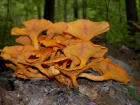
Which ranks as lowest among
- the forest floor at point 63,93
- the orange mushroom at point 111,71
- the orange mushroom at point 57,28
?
the forest floor at point 63,93

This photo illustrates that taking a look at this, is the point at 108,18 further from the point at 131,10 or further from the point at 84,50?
the point at 84,50

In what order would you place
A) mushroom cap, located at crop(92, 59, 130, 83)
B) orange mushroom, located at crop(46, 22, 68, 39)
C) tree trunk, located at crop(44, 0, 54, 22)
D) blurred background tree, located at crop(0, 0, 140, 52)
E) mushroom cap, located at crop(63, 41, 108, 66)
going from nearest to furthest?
mushroom cap, located at crop(63, 41, 108, 66)
mushroom cap, located at crop(92, 59, 130, 83)
orange mushroom, located at crop(46, 22, 68, 39)
blurred background tree, located at crop(0, 0, 140, 52)
tree trunk, located at crop(44, 0, 54, 22)

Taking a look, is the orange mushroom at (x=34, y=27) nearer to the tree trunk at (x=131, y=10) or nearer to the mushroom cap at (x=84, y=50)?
the mushroom cap at (x=84, y=50)

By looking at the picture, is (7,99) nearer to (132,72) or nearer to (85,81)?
(85,81)

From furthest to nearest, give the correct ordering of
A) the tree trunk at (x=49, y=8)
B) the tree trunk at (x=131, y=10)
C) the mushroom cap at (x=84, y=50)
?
the tree trunk at (x=49, y=8), the tree trunk at (x=131, y=10), the mushroom cap at (x=84, y=50)

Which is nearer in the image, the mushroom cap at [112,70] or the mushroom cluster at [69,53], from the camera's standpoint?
the mushroom cluster at [69,53]

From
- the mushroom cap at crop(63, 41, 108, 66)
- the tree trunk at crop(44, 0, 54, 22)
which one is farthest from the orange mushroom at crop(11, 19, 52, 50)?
the tree trunk at crop(44, 0, 54, 22)

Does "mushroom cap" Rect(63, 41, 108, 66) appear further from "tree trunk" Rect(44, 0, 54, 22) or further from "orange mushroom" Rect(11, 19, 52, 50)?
"tree trunk" Rect(44, 0, 54, 22)

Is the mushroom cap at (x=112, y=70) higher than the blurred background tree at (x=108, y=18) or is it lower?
lower

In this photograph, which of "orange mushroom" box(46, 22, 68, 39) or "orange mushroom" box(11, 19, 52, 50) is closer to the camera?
"orange mushroom" box(46, 22, 68, 39)

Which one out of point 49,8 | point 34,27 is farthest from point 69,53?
point 49,8

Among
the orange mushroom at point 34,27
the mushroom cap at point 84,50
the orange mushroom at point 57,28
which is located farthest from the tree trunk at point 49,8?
the mushroom cap at point 84,50

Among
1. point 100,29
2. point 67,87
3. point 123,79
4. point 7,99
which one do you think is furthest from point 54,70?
point 123,79
